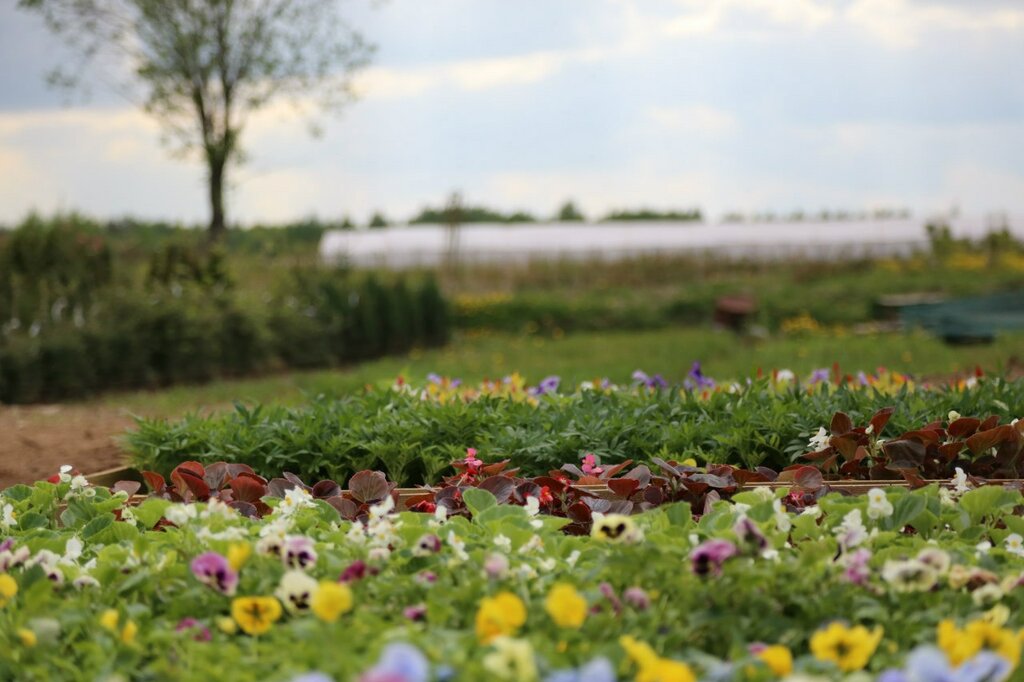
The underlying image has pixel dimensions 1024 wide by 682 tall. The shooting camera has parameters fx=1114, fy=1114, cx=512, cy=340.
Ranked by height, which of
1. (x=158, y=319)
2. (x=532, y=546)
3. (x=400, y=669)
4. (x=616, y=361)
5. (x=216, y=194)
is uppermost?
(x=216, y=194)

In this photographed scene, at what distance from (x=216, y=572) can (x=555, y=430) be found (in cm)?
195

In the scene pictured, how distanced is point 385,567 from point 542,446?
5.02 feet

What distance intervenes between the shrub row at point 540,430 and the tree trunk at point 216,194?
52.6 ft

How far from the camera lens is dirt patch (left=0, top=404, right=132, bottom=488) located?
5215 mm

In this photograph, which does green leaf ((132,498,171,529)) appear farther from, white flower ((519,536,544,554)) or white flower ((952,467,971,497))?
white flower ((952,467,971,497))

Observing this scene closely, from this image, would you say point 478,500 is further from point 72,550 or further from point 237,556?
point 72,550

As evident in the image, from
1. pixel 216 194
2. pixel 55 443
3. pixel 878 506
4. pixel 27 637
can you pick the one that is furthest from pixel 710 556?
pixel 216 194

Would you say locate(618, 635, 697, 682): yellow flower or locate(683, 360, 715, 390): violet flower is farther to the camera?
locate(683, 360, 715, 390): violet flower

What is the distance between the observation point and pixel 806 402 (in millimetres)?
4086

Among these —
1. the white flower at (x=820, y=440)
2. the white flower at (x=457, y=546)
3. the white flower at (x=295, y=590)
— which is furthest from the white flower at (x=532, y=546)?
the white flower at (x=820, y=440)

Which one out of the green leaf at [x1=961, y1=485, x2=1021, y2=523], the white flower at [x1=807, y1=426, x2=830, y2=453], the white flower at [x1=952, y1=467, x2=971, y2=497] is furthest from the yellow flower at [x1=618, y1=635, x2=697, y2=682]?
the white flower at [x1=807, y1=426, x2=830, y2=453]

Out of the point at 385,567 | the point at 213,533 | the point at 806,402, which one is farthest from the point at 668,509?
the point at 806,402

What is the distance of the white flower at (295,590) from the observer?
199 cm

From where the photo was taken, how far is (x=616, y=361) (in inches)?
443
